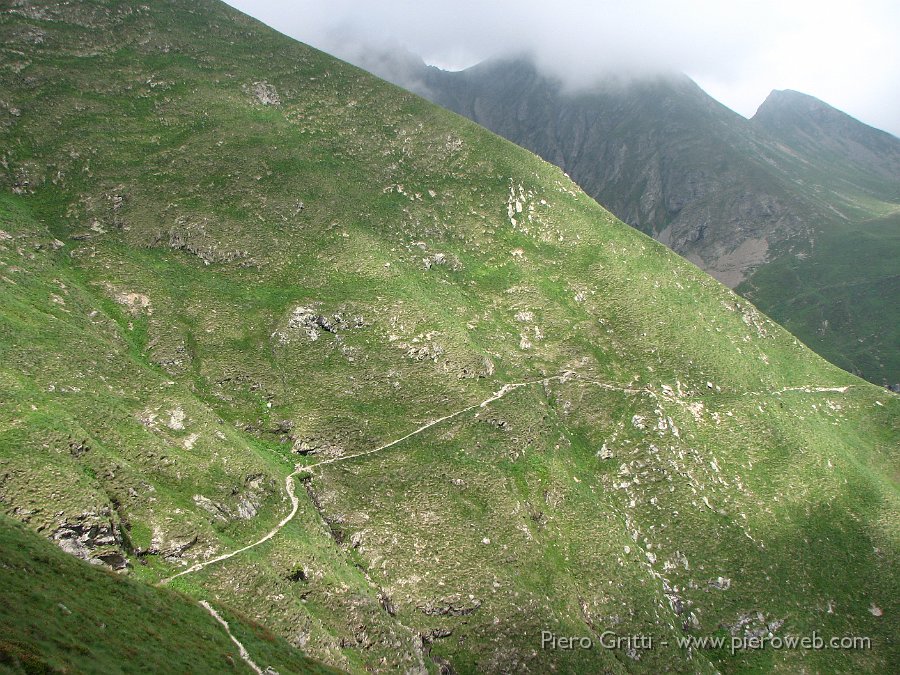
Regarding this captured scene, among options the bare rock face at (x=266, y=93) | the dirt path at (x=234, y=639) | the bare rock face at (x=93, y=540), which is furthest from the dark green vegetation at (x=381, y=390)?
the dirt path at (x=234, y=639)

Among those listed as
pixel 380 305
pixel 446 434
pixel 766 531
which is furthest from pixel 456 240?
pixel 766 531

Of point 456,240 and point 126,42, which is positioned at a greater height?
point 126,42

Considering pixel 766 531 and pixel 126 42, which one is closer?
pixel 766 531

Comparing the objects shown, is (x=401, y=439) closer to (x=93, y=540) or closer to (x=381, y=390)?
(x=381, y=390)

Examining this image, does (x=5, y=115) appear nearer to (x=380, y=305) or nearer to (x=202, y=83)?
(x=202, y=83)

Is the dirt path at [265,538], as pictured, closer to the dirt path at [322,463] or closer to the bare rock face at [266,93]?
the dirt path at [322,463]

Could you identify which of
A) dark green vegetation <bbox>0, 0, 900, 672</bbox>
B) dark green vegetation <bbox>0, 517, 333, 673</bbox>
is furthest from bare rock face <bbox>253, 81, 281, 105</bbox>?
dark green vegetation <bbox>0, 517, 333, 673</bbox>
